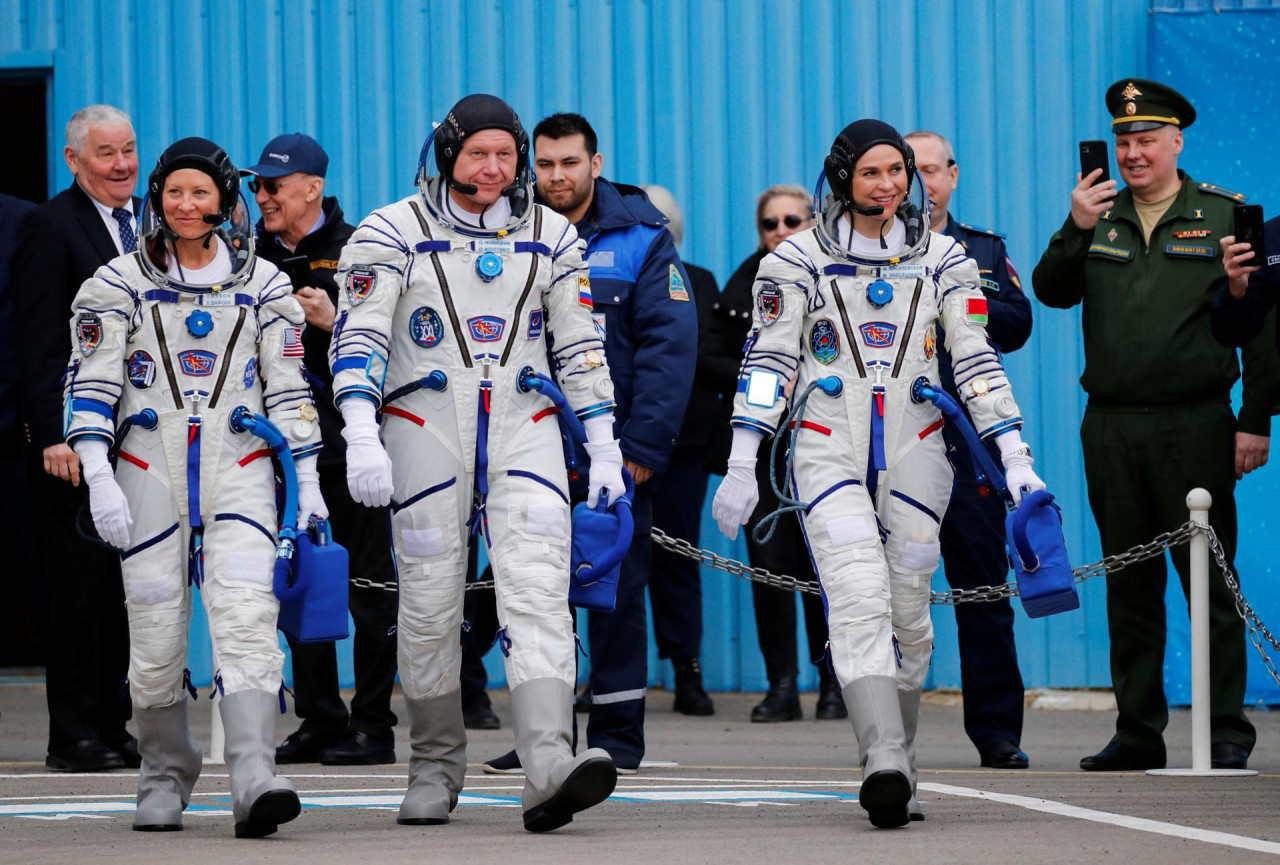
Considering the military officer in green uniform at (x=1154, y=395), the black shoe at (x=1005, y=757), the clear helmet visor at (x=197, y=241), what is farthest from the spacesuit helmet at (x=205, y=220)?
the black shoe at (x=1005, y=757)

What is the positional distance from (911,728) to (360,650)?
2.70 m

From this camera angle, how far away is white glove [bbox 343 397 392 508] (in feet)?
17.9

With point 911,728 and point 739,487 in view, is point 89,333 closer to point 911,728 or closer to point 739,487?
point 739,487

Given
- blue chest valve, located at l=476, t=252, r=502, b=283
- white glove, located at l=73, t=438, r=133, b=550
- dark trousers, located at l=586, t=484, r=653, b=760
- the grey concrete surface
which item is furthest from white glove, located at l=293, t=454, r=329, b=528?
dark trousers, located at l=586, t=484, r=653, b=760

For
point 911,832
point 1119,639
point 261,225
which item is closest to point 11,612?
point 261,225

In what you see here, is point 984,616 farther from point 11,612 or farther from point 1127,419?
point 11,612

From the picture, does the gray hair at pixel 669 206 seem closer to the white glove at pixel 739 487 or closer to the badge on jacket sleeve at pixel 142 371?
the white glove at pixel 739 487

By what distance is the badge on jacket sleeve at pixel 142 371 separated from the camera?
571 centimetres

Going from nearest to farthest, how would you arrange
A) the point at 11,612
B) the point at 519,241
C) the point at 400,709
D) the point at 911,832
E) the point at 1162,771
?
the point at 911,832, the point at 519,241, the point at 1162,771, the point at 400,709, the point at 11,612

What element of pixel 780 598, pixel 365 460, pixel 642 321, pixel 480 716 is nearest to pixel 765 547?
pixel 780 598

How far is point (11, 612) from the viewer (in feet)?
39.3

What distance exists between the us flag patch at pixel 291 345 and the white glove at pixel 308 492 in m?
0.32

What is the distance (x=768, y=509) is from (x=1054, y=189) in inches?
101

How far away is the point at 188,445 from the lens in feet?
18.6
